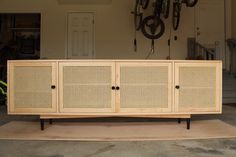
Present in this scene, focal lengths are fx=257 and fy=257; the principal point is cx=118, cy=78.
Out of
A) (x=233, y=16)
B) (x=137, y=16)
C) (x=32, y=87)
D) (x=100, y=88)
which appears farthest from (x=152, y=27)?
(x=32, y=87)

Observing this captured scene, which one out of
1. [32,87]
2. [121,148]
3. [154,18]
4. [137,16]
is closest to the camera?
[121,148]

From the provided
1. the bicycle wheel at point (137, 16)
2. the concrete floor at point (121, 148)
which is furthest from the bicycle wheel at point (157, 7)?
the concrete floor at point (121, 148)

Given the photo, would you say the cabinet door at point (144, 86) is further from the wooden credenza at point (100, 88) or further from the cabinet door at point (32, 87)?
the cabinet door at point (32, 87)

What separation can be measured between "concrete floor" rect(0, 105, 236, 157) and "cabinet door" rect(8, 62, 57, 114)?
0.44m

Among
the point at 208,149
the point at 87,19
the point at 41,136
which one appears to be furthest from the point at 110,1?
the point at 208,149

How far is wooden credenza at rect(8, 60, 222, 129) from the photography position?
2.85m

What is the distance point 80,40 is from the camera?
6.67m

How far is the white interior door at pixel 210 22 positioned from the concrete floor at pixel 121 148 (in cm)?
458

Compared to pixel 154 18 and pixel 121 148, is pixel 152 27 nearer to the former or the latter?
pixel 154 18

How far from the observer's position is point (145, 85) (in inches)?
114

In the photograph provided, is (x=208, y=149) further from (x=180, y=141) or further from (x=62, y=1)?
(x=62, y=1)

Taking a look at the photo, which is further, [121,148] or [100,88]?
[100,88]

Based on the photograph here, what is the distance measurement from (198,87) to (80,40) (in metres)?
4.32

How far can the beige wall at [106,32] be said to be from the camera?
6.62 meters
